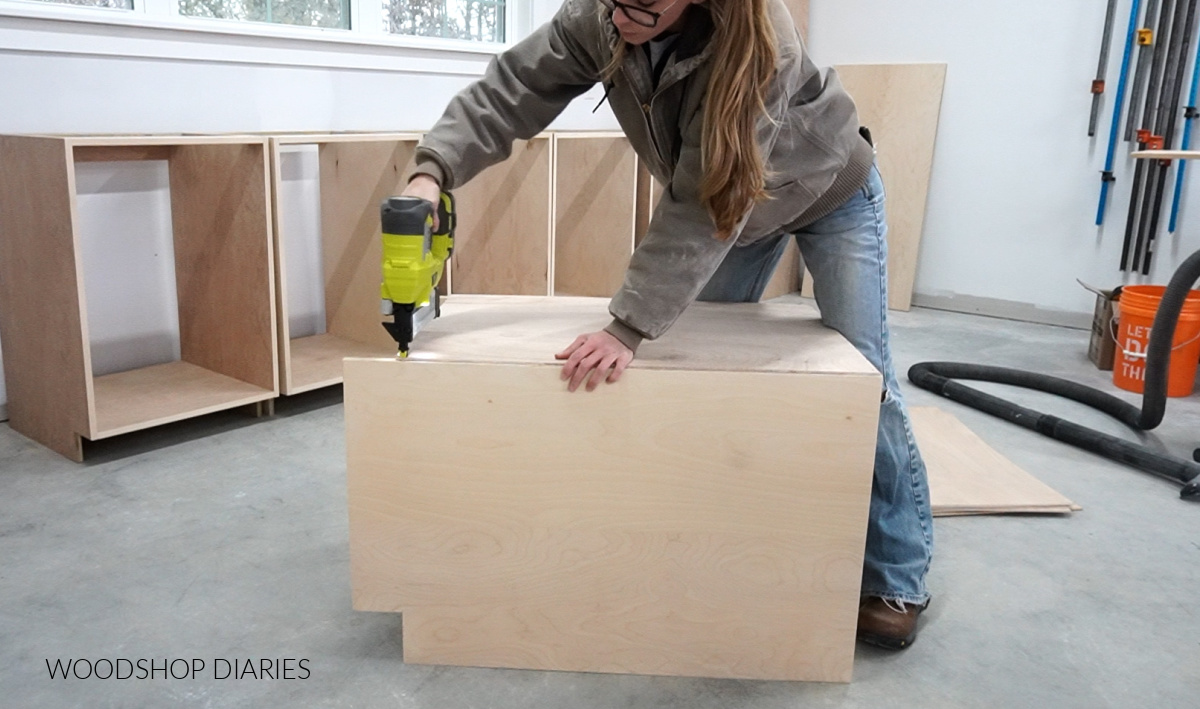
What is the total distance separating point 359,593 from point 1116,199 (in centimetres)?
374

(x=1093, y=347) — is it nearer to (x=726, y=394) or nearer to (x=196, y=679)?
(x=726, y=394)

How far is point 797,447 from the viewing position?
4.60 feet

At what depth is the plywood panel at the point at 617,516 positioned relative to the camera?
4.55 feet

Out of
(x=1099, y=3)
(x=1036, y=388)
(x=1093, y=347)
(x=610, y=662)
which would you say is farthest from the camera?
(x=1099, y=3)

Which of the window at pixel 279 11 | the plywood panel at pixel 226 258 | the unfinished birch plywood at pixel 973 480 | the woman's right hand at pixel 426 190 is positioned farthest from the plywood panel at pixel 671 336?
the window at pixel 279 11

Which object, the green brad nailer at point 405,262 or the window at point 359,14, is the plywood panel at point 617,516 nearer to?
the green brad nailer at point 405,262

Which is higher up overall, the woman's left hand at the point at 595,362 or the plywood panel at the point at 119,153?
the plywood panel at the point at 119,153

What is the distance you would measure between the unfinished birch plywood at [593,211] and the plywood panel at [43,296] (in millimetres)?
1834

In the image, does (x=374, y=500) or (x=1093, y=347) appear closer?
(x=374, y=500)

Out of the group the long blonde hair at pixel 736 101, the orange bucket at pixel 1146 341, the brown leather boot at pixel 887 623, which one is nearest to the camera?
the long blonde hair at pixel 736 101

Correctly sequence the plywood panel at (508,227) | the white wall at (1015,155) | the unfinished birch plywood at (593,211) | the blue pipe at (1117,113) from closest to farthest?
1. the plywood panel at (508,227)
2. the unfinished birch plywood at (593,211)
3. the blue pipe at (1117,113)
4. the white wall at (1015,155)

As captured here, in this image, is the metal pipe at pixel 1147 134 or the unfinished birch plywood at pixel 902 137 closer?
the metal pipe at pixel 1147 134

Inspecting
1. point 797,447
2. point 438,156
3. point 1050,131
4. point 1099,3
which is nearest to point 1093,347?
point 1050,131

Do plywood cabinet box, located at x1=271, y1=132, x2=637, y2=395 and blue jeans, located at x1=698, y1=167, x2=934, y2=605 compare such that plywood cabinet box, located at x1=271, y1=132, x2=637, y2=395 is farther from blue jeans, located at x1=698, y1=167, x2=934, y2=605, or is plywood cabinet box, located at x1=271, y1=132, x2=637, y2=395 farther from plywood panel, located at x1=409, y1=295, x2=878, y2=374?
blue jeans, located at x1=698, y1=167, x2=934, y2=605
